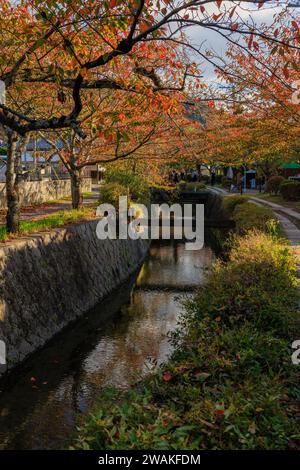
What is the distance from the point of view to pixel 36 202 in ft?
87.5

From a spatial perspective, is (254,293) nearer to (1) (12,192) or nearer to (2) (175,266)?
(1) (12,192)

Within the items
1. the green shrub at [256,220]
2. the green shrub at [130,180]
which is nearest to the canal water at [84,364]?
the green shrub at [256,220]

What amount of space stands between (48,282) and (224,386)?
7666 mm

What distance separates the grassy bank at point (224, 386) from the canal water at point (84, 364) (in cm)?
89

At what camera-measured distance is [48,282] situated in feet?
41.6

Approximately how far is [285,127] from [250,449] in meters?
14.5

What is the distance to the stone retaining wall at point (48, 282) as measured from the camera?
10586mm

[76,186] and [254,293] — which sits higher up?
[76,186]

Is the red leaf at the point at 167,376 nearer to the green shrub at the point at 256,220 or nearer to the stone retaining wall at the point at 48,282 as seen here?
the stone retaining wall at the point at 48,282

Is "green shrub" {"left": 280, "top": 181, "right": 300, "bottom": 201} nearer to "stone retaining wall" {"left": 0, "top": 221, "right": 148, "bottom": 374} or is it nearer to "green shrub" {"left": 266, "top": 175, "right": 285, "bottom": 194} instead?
"green shrub" {"left": 266, "top": 175, "right": 285, "bottom": 194}

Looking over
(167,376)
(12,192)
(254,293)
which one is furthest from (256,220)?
(167,376)

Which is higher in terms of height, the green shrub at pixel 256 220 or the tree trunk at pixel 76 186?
the tree trunk at pixel 76 186

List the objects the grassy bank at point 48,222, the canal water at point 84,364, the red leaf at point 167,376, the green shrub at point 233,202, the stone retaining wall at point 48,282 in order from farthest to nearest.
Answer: the green shrub at point 233,202 → the grassy bank at point 48,222 → the stone retaining wall at point 48,282 → the canal water at point 84,364 → the red leaf at point 167,376

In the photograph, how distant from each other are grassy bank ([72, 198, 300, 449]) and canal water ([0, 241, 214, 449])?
35.2 inches
